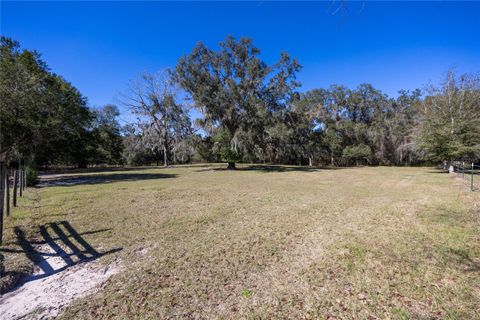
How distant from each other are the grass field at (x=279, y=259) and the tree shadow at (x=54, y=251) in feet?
0.48

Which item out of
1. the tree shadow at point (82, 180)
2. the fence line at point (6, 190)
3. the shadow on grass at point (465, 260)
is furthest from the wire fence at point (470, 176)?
the tree shadow at point (82, 180)

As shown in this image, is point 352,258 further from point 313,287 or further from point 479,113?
point 479,113

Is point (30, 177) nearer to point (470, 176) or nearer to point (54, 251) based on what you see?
point (54, 251)

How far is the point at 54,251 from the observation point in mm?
3777

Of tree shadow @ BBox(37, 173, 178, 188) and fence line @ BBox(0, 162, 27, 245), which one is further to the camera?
tree shadow @ BBox(37, 173, 178, 188)

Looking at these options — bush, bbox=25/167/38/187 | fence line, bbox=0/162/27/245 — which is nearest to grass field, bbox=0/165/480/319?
fence line, bbox=0/162/27/245

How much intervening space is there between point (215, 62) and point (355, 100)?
77.9 feet

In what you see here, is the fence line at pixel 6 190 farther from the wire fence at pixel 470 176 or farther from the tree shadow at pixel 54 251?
the wire fence at pixel 470 176

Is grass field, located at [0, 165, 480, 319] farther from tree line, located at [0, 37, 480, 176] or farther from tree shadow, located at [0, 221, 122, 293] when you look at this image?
tree line, located at [0, 37, 480, 176]

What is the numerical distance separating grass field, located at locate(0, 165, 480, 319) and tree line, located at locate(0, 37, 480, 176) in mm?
9207

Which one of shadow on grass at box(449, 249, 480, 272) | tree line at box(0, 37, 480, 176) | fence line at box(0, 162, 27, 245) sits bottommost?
shadow on grass at box(449, 249, 480, 272)

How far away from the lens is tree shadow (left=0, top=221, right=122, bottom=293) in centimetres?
317

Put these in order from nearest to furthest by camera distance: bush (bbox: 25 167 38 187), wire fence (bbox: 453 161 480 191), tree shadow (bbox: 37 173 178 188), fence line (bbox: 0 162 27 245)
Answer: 1. fence line (bbox: 0 162 27 245)
2. wire fence (bbox: 453 161 480 191)
3. bush (bbox: 25 167 38 187)
4. tree shadow (bbox: 37 173 178 188)

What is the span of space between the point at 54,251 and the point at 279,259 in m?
3.77
